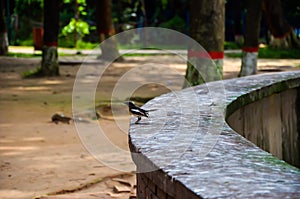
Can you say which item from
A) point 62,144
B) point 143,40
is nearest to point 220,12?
point 62,144

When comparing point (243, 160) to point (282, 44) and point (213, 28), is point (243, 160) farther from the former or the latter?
point (282, 44)

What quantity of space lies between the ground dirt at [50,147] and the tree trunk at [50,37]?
77cm

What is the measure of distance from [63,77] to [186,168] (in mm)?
14196

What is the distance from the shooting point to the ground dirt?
6.18m

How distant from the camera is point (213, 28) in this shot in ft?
35.1

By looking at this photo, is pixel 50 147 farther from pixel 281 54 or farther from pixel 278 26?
pixel 278 26

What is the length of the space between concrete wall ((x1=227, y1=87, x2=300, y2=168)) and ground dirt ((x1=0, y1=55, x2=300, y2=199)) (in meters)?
1.12

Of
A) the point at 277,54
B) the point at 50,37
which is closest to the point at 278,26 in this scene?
the point at 277,54

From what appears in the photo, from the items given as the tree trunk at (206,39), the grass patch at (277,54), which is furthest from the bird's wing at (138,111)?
the grass patch at (277,54)

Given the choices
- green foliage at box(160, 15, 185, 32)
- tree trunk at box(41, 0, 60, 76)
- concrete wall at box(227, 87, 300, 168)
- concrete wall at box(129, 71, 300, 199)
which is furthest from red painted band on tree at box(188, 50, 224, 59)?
green foliage at box(160, 15, 185, 32)

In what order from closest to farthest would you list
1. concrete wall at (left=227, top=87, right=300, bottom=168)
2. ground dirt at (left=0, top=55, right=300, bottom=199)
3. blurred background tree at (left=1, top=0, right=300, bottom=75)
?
concrete wall at (left=227, top=87, right=300, bottom=168) < ground dirt at (left=0, top=55, right=300, bottom=199) < blurred background tree at (left=1, top=0, right=300, bottom=75)

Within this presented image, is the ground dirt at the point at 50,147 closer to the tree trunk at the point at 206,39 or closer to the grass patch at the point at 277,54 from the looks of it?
the tree trunk at the point at 206,39

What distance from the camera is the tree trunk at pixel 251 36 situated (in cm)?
1494

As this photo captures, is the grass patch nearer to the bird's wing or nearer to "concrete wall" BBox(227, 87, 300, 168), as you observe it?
"concrete wall" BBox(227, 87, 300, 168)
